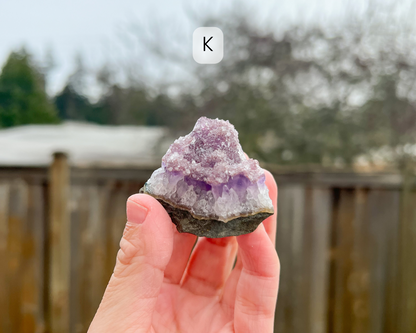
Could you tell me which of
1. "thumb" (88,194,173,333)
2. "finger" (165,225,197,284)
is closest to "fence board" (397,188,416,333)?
"finger" (165,225,197,284)

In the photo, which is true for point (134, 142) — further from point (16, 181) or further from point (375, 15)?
point (375, 15)

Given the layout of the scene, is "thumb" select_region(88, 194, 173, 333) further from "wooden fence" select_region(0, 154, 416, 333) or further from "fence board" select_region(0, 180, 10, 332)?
"fence board" select_region(0, 180, 10, 332)

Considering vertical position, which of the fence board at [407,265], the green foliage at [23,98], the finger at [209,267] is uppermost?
the green foliage at [23,98]

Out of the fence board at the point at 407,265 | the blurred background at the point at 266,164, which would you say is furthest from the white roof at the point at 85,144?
the fence board at the point at 407,265

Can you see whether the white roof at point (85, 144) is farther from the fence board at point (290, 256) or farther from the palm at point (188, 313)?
the palm at point (188, 313)

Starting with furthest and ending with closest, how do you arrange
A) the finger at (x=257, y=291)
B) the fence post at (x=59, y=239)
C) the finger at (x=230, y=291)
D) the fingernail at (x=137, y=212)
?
the fence post at (x=59, y=239), the finger at (x=230, y=291), the finger at (x=257, y=291), the fingernail at (x=137, y=212)
